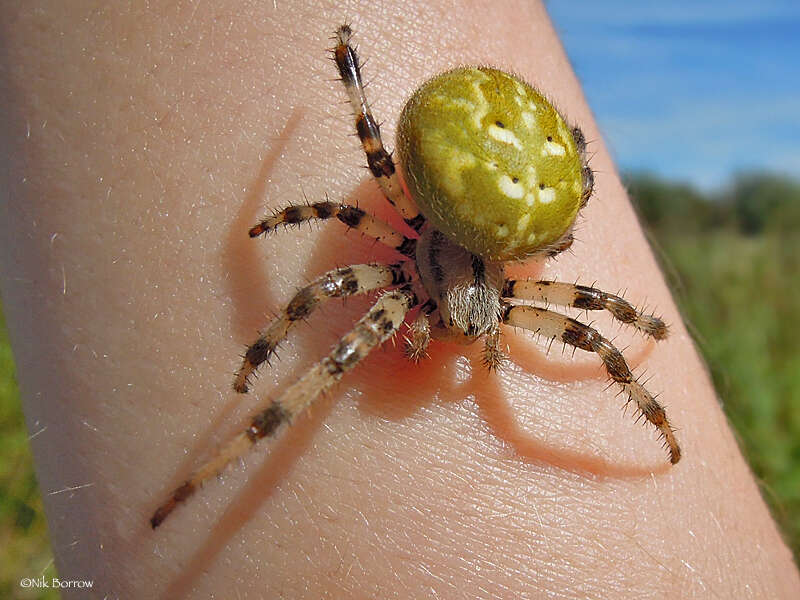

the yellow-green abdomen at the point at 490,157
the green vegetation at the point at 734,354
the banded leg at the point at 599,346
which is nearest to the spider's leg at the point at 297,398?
the yellow-green abdomen at the point at 490,157

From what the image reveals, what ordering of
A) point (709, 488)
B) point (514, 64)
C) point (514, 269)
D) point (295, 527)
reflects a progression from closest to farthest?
point (295, 527), point (709, 488), point (514, 64), point (514, 269)

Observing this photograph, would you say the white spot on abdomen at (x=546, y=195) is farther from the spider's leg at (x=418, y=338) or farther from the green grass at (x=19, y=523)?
the green grass at (x=19, y=523)

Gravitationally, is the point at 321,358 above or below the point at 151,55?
below

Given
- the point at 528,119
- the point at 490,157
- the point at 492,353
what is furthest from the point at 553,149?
the point at 492,353

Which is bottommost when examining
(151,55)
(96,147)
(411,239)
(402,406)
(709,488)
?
(709,488)

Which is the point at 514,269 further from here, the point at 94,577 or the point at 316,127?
the point at 94,577

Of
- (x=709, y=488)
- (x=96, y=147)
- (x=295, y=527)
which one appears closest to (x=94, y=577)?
(x=295, y=527)

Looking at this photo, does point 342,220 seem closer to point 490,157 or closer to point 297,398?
point 490,157
